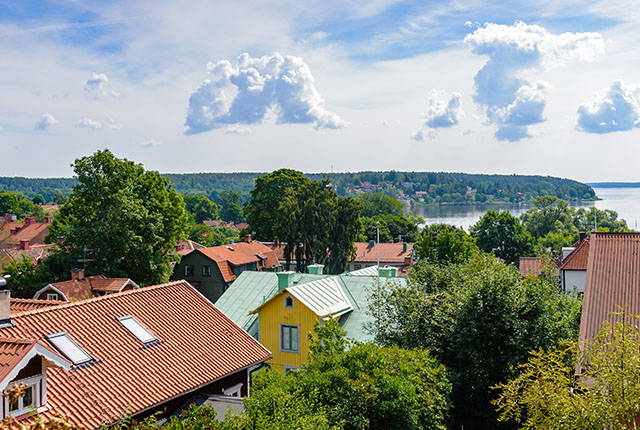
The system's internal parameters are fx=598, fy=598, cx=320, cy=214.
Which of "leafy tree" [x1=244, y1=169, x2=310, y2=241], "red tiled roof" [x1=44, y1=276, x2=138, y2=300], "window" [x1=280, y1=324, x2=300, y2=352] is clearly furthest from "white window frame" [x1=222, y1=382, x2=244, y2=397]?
"leafy tree" [x1=244, y1=169, x2=310, y2=241]

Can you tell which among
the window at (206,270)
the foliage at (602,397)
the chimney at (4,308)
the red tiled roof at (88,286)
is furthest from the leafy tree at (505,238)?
the foliage at (602,397)

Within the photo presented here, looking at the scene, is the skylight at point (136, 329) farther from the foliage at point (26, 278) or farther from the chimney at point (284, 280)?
the foliage at point (26, 278)

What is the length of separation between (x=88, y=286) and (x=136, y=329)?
18.5 meters

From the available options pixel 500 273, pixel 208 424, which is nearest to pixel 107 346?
pixel 208 424

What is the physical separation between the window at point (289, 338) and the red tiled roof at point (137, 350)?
541 cm

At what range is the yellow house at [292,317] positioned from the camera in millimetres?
23078

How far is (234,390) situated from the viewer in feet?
55.2

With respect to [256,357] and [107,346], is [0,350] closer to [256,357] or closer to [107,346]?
[107,346]

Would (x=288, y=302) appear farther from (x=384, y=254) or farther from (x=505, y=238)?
(x=505, y=238)

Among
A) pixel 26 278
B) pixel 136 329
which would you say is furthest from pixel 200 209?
pixel 136 329

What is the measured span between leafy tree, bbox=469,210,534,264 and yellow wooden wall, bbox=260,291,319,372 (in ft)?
140

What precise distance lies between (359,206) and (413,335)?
29.8m

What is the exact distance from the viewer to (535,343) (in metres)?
16.1

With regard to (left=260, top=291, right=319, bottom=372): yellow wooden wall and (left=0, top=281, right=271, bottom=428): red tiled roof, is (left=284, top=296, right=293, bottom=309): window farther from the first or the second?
(left=0, top=281, right=271, bottom=428): red tiled roof
